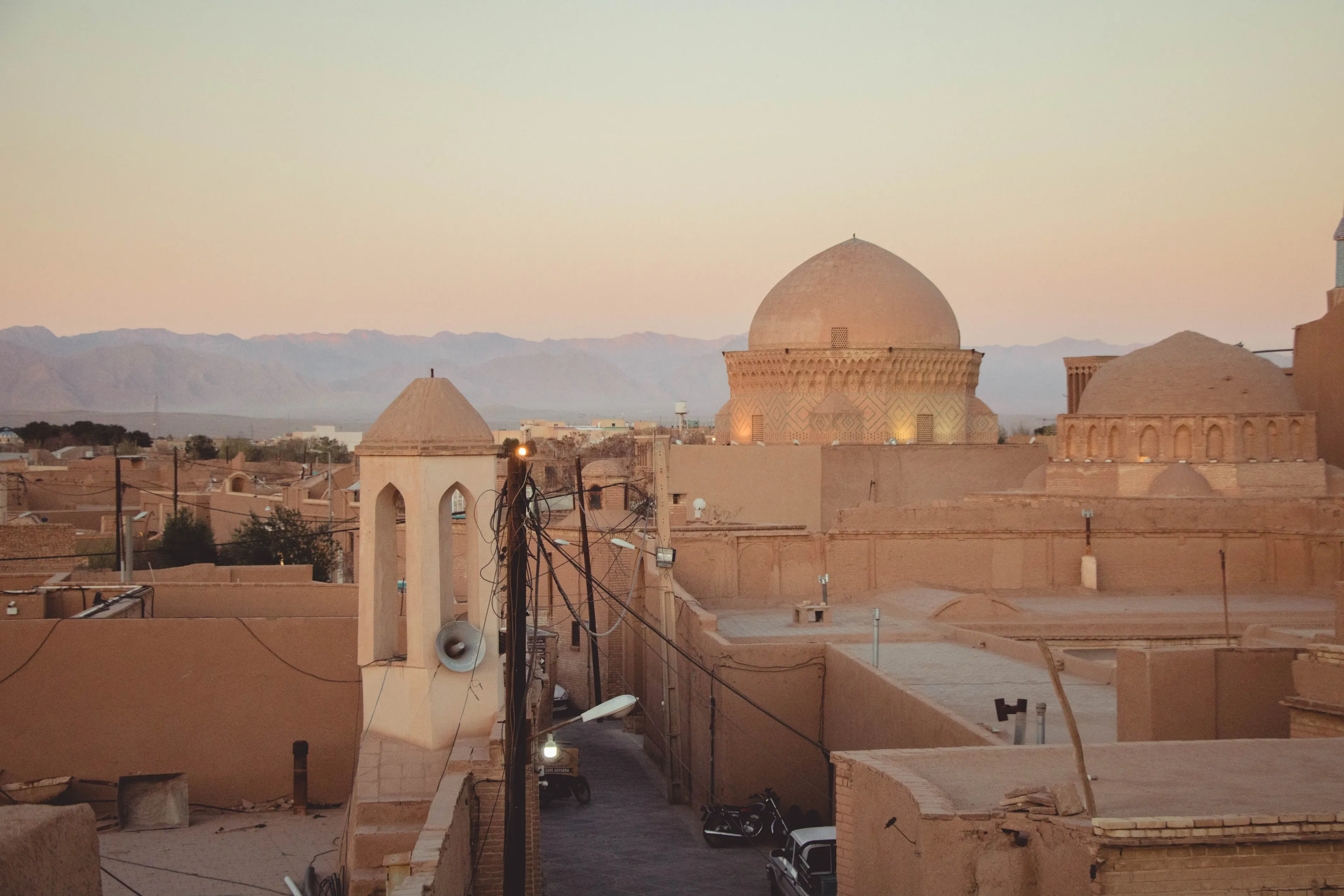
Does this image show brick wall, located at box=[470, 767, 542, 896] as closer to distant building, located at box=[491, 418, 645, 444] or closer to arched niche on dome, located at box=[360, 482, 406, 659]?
arched niche on dome, located at box=[360, 482, 406, 659]

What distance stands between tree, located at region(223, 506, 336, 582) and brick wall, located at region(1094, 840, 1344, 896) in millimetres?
25546

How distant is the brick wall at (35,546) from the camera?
20562mm

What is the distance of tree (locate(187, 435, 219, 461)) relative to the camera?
65875 mm

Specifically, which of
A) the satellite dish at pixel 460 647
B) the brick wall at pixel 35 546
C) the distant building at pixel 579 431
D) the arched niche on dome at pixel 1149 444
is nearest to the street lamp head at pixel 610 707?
the satellite dish at pixel 460 647

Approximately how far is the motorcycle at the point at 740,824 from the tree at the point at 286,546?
17355 millimetres

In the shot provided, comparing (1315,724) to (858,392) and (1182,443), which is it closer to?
(1182,443)

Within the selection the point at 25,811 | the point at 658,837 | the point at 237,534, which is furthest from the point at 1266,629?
the point at 237,534

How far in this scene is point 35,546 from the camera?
20859 mm

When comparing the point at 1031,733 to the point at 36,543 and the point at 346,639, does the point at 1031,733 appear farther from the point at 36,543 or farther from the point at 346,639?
the point at 36,543

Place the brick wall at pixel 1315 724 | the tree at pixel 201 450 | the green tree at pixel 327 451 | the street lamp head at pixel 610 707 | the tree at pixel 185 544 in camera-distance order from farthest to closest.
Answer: the green tree at pixel 327 451, the tree at pixel 201 450, the tree at pixel 185 544, the brick wall at pixel 1315 724, the street lamp head at pixel 610 707

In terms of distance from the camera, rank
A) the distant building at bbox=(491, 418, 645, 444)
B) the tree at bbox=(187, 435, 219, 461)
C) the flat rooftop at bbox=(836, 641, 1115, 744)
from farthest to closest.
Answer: the distant building at bbox=(491, 418, 645, 444), the tree at bbox=(187, 435, 219, 461), the flat rooftop at bbox=(836, 641, 1115, 744)

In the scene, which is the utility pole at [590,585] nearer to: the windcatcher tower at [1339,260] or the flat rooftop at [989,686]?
the flat rooftop at [989,686]

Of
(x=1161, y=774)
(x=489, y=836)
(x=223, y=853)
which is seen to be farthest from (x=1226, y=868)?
(x=223, y=853)

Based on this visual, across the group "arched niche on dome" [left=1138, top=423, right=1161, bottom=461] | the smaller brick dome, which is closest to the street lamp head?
the smaller brick dome
